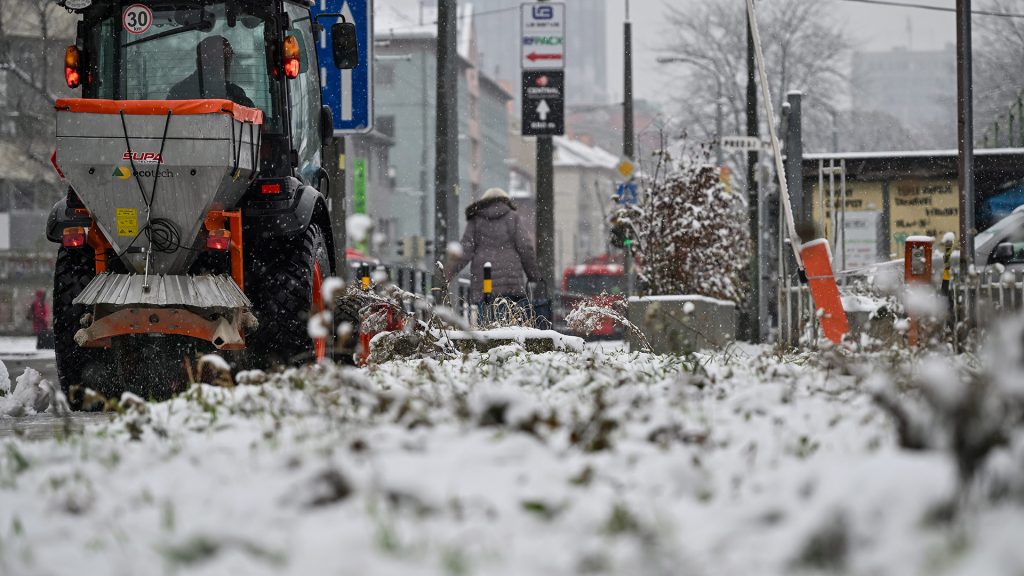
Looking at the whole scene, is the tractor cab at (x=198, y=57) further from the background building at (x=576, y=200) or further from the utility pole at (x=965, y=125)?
the background building at (x=576, y=200)

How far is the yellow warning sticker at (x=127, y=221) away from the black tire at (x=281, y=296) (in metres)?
0.80

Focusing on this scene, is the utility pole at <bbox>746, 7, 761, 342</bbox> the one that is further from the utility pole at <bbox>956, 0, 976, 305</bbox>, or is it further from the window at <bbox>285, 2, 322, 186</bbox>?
the window at <bbox>285, 2, 322, 186</bbox>

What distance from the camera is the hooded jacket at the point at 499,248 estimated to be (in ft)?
50.4

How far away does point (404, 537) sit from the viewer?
10.00 ft

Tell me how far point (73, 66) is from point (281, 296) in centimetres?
224

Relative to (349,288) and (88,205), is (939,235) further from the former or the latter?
(88,205)

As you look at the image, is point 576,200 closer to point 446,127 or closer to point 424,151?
point 424,151

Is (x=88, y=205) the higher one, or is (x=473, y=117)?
(x=473, y=117)

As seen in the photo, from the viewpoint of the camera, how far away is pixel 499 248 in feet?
50.6

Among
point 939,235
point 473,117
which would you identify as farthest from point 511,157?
point 939,235

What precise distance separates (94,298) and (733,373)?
3.91 metres

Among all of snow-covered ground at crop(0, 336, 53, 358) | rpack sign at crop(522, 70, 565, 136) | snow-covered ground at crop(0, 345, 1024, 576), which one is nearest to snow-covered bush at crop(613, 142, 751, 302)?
rpack sign at crop(522, 70, 565, 136)

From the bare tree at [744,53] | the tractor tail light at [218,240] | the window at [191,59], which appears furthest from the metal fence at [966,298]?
the bare tree at [744,53]

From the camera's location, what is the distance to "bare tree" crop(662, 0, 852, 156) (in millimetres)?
50125
